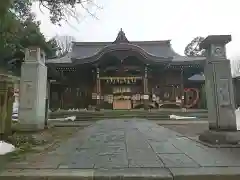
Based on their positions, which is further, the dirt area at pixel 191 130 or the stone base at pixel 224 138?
the dirt area at pixel 191 130

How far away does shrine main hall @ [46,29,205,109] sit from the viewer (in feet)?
66.4

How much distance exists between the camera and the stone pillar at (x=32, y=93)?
640 cm

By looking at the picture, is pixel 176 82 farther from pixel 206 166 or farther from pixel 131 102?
pixel 206 166

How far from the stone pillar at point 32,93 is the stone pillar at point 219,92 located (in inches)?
182

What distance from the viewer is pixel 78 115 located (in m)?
16.9

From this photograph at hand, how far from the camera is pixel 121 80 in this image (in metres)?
21.0

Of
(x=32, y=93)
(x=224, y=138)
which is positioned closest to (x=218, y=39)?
(x=224, y=138)

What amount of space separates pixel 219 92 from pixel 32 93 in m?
5.10

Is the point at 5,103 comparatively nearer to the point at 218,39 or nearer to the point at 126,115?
the point at 218,39

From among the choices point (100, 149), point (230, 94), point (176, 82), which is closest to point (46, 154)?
point (100, 149)

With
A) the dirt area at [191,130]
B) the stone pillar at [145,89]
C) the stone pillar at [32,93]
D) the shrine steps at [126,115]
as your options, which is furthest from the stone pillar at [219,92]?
the stone pillar at [145,89]

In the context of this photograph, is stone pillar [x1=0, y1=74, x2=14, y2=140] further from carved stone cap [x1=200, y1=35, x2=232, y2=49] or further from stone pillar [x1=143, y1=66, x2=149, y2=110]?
stone pillar [x1=143, y1=66, x2=149, y2=110]

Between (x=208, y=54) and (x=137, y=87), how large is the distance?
620 inches

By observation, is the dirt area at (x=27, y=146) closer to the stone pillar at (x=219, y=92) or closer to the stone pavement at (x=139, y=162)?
the stone pavement at (x=139, y=162)
